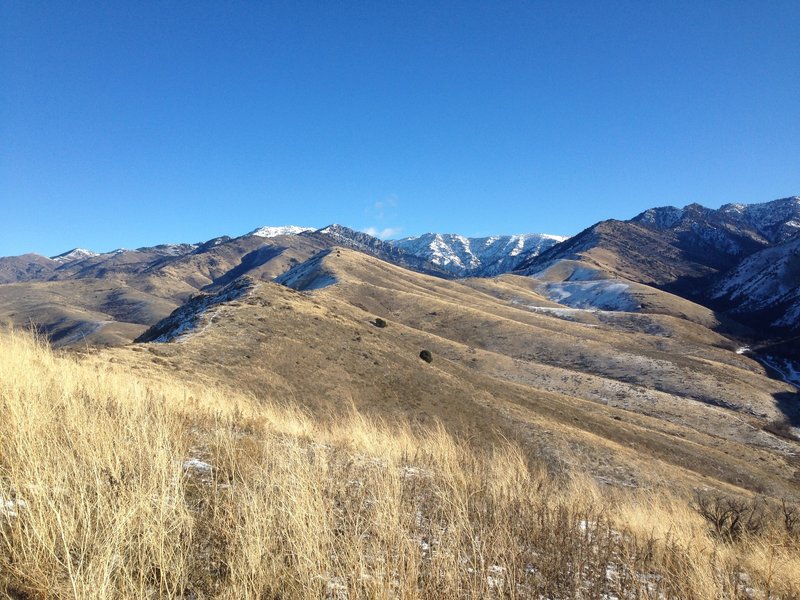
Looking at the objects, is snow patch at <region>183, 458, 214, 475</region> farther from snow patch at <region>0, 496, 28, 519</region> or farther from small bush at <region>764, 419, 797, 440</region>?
small bush at <region>764, 419, 797, 440</region>

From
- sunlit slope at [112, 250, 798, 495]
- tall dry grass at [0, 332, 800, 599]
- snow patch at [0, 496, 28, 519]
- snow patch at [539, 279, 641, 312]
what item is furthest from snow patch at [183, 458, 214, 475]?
snow patch at [539, 279, 641, 312]

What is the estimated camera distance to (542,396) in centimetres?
4406

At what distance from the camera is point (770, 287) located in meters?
166

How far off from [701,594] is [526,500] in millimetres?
1947

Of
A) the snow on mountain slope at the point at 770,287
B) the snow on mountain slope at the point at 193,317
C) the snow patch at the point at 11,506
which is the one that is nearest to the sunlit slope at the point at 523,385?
the snow on mountain slope at the point at 193,317

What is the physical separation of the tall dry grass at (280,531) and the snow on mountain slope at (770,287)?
177m

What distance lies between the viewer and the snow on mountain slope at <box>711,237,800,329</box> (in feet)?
480

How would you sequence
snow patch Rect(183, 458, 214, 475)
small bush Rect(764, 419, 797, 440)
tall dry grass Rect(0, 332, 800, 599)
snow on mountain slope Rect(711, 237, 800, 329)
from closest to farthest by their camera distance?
tall dry grass Rect(0, 332, 800, 599)
snow patch Rect(183, 458, 214, 475)
small bush Rect(764, 419, 797, 440)
snow on mountain slope Rect(711, 237, 800, 329)

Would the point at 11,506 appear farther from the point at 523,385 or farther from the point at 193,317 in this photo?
the point at 523,385

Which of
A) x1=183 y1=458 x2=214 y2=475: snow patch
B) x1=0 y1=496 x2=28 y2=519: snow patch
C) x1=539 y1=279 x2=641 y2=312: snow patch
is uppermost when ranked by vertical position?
x1=539 y1=279 x2=641 y2=312: snow patch

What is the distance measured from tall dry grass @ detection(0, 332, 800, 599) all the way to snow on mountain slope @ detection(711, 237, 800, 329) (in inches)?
6950

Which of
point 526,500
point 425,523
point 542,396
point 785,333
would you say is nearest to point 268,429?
point 425,523

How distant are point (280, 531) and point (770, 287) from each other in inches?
8573

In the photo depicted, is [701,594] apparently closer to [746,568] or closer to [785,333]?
[746,568]
